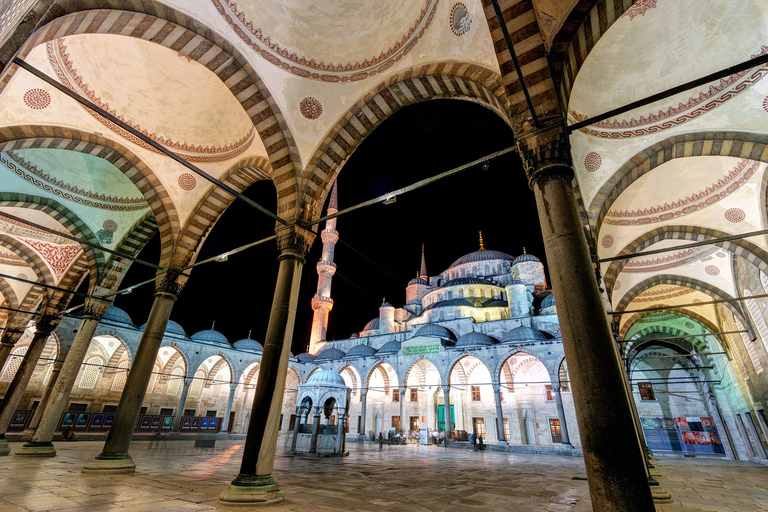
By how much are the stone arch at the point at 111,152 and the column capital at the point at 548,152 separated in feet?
24.8

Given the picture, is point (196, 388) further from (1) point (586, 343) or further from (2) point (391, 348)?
(1) point (586, 343)

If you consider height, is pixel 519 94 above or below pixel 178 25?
below

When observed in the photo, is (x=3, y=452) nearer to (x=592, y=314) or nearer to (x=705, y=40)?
(x=592, y=314)

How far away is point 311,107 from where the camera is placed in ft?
21.3

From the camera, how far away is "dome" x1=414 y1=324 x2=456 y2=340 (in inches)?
906

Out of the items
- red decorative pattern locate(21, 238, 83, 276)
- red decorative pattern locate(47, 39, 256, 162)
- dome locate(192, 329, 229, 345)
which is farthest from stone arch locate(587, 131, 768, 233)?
dome locate(192, 329, 229, 345)

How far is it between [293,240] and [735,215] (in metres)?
10.5

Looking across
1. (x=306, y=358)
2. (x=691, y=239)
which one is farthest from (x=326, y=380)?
(x=306, y=358)

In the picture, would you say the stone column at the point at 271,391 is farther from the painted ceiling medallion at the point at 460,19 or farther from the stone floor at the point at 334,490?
the painted ceiling medallion at the point at 460,19

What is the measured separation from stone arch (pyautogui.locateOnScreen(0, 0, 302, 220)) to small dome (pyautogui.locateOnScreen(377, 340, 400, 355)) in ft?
64.5

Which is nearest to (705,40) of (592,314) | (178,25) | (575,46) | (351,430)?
(575,46)

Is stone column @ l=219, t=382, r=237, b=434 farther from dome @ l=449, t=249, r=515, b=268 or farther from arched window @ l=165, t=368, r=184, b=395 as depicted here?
dome @ l=449, t=249, r=515, b=268

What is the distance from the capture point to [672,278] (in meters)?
12.4

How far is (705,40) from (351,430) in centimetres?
2689
